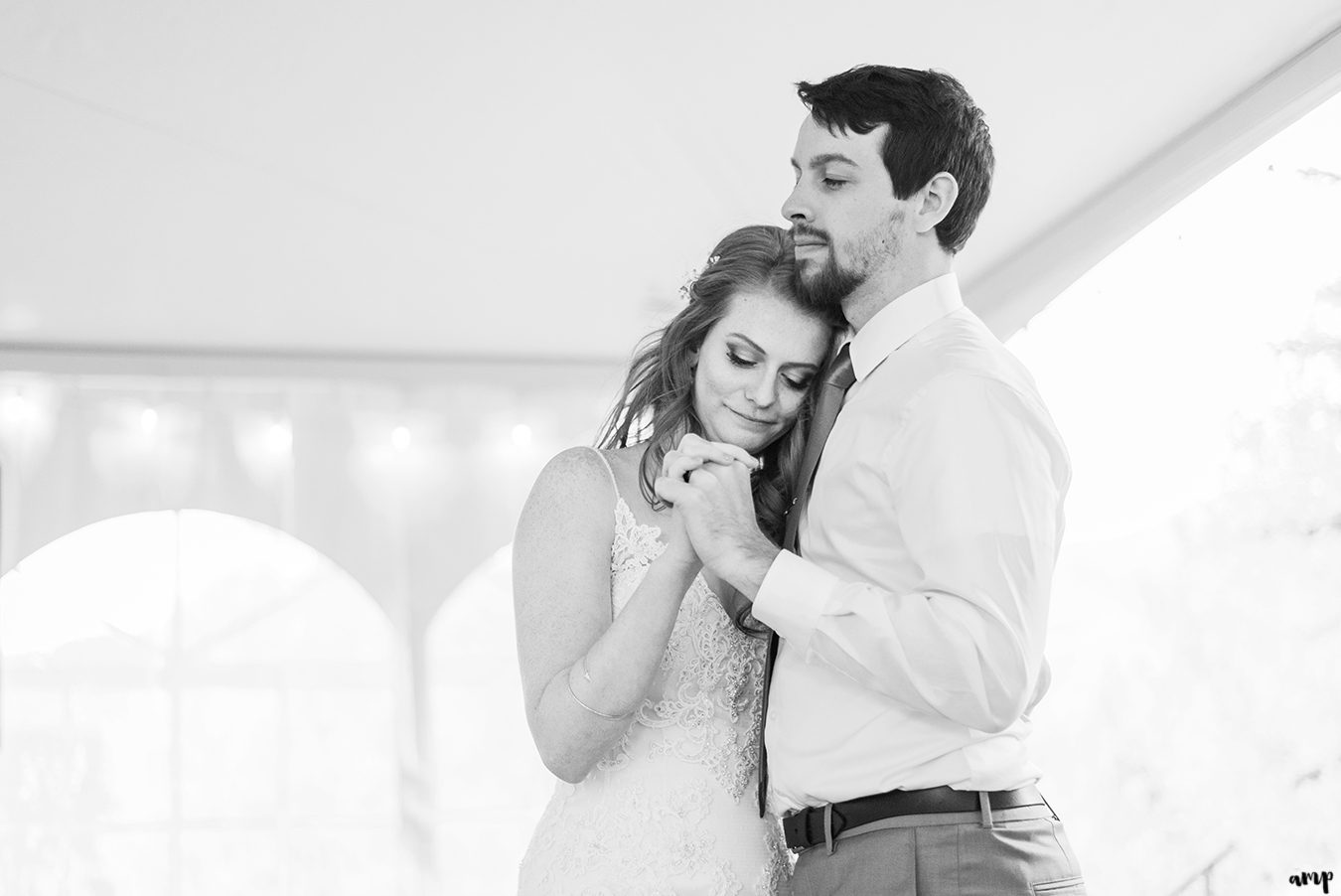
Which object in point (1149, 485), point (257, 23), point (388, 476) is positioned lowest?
point (1149, 485)

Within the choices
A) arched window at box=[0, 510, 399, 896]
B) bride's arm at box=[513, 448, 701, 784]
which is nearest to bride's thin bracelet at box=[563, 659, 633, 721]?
bride's arm at box=[513, 448, 701, 784]

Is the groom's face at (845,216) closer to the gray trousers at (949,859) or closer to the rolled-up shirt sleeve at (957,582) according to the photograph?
the rolled-up shirt sleeve at (957,582)

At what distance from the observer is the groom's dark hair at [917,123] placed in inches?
87.0

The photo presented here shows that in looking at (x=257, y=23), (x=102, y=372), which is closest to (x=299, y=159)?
(x=257, y=23)

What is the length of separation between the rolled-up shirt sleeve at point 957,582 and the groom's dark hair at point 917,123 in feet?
1.55

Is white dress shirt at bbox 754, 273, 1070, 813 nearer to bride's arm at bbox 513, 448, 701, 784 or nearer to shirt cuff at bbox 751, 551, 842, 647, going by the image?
shirt cuff at bbox 751, 551, 842, 647

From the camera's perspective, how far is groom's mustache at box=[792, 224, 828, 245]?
2234 millimetres

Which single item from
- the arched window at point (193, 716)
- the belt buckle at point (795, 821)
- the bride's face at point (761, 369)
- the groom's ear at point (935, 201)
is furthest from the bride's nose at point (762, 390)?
the arched window at point (193, 716)

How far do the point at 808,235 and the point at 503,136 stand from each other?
10.7ft

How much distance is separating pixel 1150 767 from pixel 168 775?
5.00m

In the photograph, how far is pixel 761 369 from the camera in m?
2.27

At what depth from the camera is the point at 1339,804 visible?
4.97m

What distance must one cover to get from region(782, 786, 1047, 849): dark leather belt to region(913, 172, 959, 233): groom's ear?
93 centimetres

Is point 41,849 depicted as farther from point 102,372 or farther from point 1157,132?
point 1157,132
